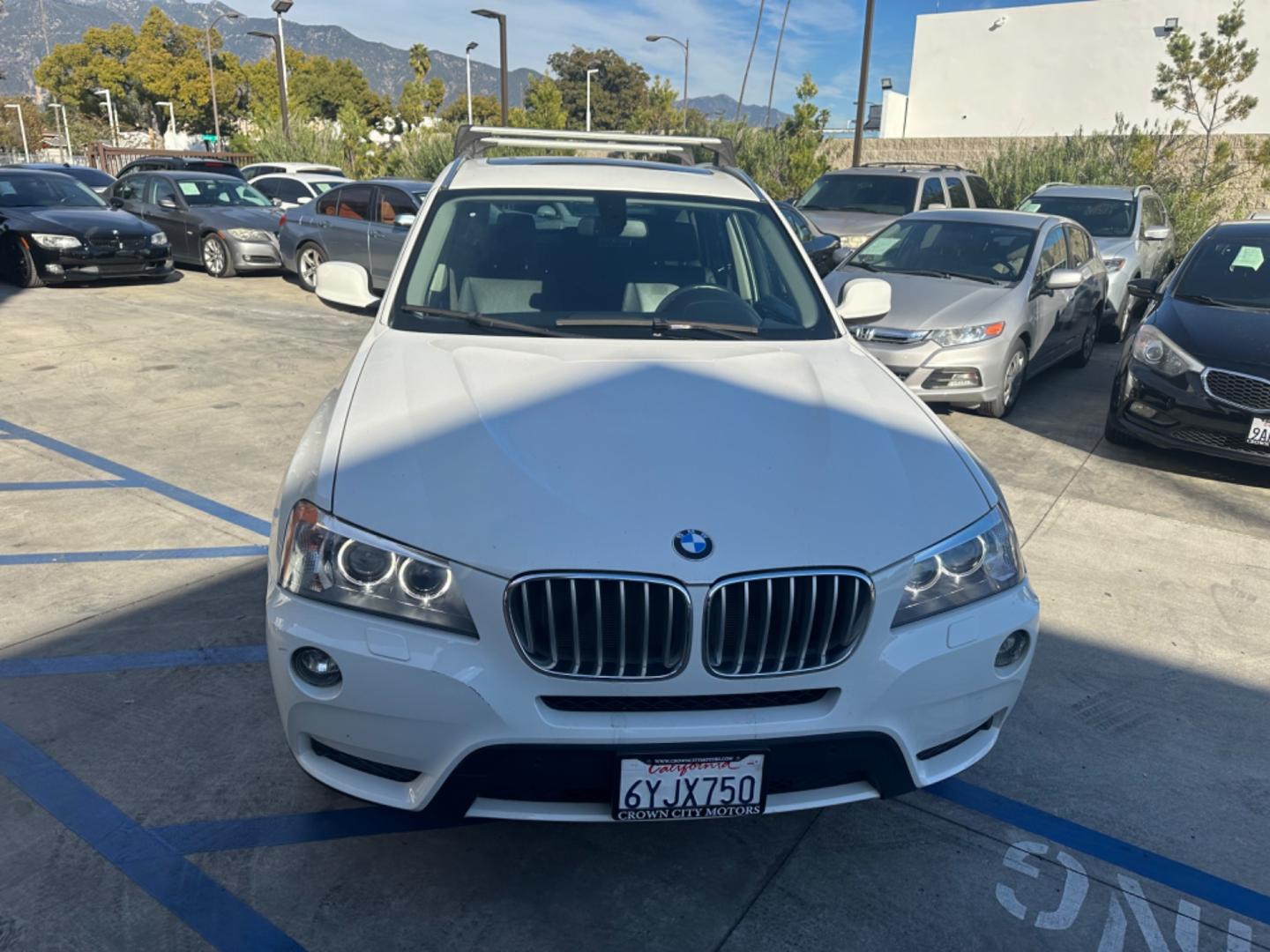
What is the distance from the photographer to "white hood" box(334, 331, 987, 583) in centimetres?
232

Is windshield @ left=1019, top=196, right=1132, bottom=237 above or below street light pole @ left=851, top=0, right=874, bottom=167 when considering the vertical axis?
below

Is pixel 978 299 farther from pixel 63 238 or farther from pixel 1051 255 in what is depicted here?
pixel 63 238

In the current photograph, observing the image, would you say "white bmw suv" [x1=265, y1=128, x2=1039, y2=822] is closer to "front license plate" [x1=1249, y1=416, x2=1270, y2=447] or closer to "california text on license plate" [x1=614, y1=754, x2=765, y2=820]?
"california text on license plate" [x1=614, y1=754, x2=765, y2=820]

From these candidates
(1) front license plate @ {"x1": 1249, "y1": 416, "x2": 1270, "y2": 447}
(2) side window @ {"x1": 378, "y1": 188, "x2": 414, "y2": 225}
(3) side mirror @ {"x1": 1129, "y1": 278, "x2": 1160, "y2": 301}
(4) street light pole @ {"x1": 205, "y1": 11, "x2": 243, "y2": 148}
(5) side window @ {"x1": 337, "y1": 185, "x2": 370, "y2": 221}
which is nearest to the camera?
(1) front license plate @ {"x1": 1249, "y1": 416, "x2": 1270, "y2": 447}

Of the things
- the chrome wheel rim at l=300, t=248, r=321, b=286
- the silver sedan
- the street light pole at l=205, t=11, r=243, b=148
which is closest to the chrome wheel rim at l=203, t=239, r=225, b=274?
the chrome wheel rim at l=300, t=248, r=321, b=286

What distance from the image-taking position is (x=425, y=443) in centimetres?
268

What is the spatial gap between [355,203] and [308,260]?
113 cm

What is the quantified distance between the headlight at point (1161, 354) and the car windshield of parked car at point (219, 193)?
13.2m

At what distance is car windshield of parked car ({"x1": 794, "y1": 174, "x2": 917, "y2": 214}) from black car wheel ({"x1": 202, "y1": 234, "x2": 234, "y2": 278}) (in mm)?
8464

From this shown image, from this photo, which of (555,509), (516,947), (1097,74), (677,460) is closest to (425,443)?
(555,509)

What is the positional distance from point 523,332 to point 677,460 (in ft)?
3.84

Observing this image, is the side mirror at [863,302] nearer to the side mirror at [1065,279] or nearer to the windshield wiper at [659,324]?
the windshield wiper at [659,324]

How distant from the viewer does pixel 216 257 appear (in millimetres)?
14789

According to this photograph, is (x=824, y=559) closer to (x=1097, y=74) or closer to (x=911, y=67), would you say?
(x=1097, y=74)
